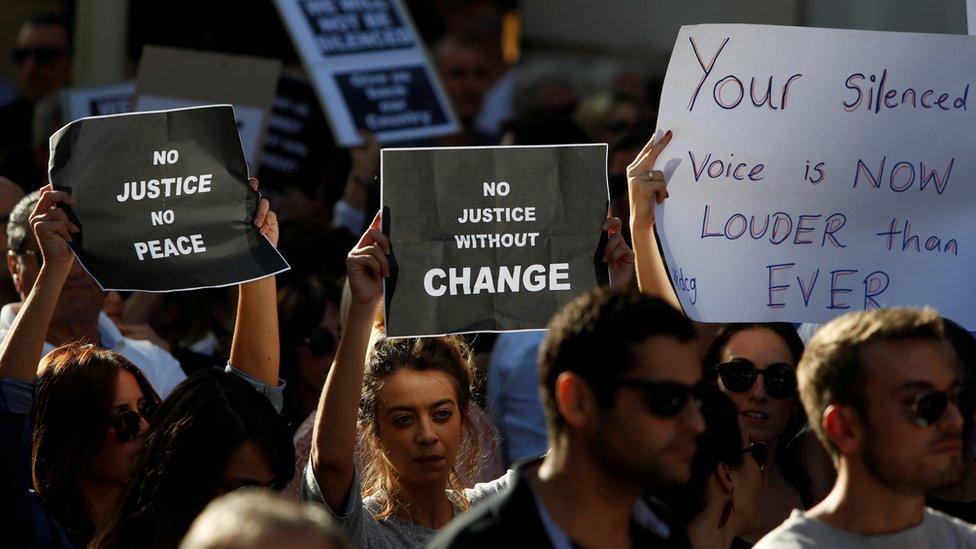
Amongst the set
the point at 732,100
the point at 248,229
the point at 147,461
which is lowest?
the point at 147,461

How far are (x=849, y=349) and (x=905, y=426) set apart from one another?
0.20m

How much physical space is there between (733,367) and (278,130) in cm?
443

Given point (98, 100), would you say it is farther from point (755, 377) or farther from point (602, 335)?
point (602, 335)

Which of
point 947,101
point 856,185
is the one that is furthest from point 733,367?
point 947,101

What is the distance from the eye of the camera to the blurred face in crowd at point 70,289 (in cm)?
528

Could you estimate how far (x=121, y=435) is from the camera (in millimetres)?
4391

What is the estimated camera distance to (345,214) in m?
8.07

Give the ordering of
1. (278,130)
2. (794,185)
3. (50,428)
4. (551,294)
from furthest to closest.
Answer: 1. (278,130)
2. (794,185)
3. (551,294)
4. (50,428)

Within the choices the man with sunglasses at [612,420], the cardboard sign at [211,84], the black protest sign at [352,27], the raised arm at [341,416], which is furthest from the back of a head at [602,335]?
the black protest sign at [352,27]

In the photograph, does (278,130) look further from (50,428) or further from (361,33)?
(50,428)

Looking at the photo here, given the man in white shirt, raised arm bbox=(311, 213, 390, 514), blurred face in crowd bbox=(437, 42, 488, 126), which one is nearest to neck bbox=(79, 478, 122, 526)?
raised arm bbox=(311, 213, 390, 514)

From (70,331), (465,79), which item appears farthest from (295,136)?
(70,331)

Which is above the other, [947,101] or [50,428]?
[947,101]

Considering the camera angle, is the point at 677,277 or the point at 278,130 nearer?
the point at 677,277
